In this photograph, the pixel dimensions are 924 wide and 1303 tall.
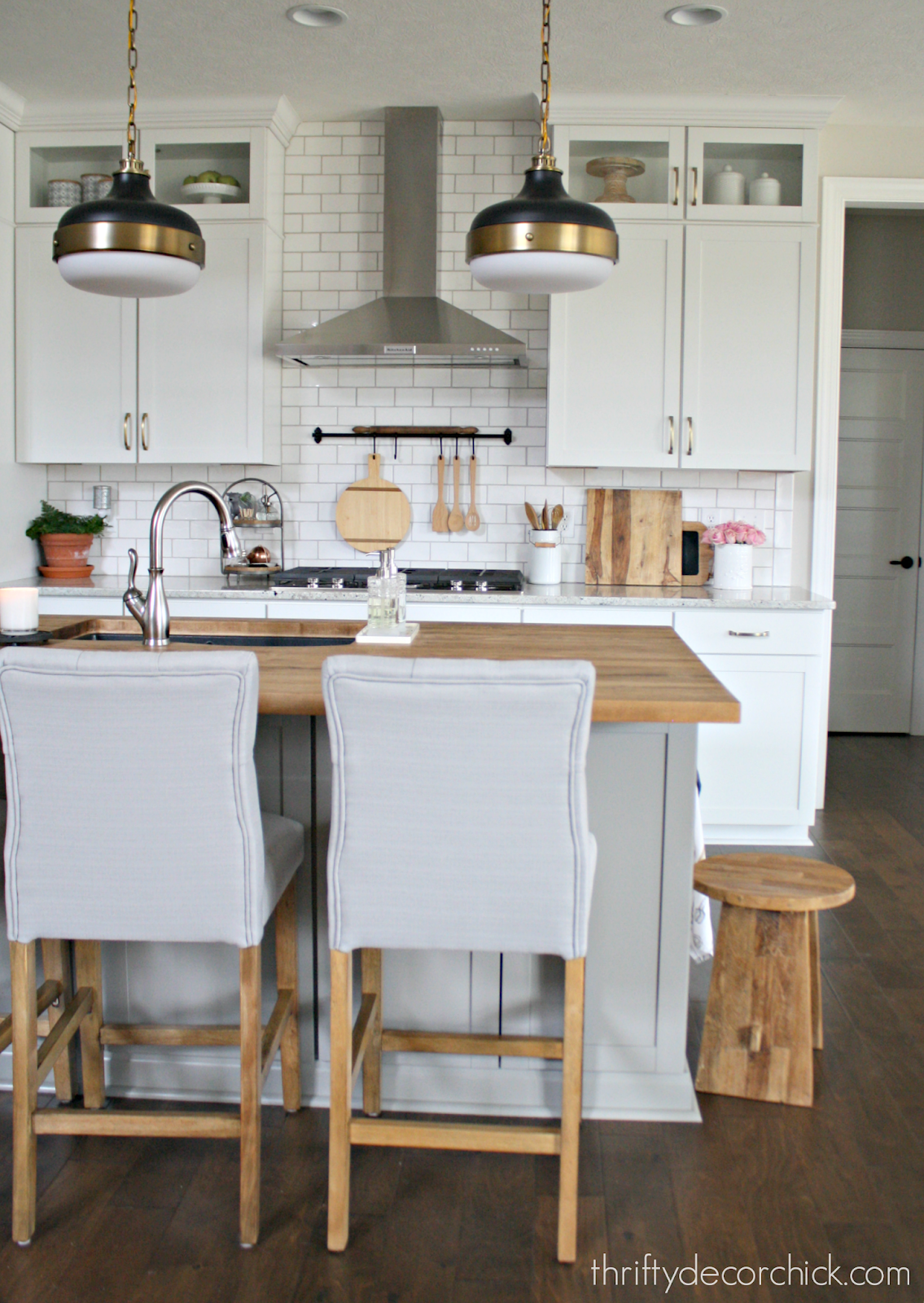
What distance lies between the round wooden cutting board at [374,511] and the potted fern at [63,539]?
107cm

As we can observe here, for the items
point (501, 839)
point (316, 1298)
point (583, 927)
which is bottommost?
point (316, 1298)

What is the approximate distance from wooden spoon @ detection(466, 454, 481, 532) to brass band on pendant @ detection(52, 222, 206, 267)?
8.35 ft

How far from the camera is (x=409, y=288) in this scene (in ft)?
15.2

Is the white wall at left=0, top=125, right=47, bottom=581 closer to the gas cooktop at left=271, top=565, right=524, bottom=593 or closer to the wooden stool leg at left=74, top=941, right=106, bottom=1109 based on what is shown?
the gas cooktop at left=271, top=565, right=524, bottom=593

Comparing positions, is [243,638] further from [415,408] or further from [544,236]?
[415,408]

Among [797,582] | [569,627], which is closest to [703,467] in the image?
[797,582]

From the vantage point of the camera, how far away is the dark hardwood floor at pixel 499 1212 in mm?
1900

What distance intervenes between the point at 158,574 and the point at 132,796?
99cm

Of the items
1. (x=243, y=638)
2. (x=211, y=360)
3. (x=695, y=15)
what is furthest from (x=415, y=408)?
(x=243, y=638)

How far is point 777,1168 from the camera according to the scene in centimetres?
224

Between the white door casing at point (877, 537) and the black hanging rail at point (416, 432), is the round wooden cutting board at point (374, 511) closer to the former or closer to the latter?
the black hanging rail at point (416, 432)

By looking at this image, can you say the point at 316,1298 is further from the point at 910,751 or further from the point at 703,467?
the point at 910,751

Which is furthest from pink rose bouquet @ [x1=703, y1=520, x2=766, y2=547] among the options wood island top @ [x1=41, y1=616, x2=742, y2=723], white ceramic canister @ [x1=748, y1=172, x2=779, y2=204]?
wood island top @ [x1=41, y1=616, x2=742, y2=723]

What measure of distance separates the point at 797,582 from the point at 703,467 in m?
0.79
